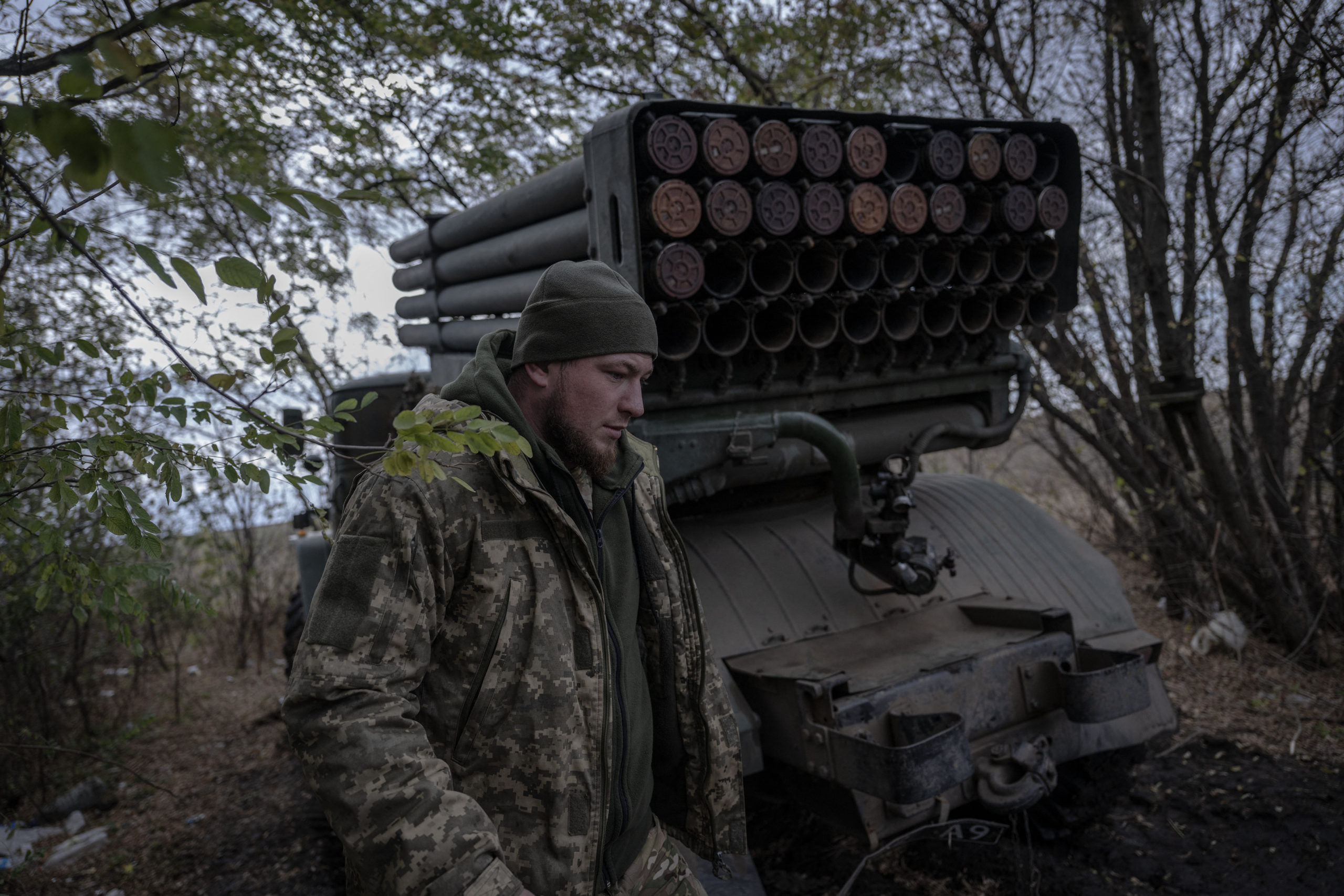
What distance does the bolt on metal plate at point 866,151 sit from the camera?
3729 mm

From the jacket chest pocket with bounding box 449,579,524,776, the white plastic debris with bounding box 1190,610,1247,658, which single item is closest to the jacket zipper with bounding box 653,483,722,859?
the jacket chest pocket with bounding box 449,579,524,776

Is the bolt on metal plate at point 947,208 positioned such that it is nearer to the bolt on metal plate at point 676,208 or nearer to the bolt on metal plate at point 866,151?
the bolt on metal plate at point 866,151

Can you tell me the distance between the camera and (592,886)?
88.1 inches

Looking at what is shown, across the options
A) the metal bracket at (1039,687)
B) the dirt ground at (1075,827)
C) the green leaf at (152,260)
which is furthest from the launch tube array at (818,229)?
the green leaf at (152,260)

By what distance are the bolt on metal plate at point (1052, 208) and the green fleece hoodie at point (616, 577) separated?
8.44 feet

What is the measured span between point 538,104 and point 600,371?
20.1ft

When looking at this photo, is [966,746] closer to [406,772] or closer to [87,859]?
[406,772]

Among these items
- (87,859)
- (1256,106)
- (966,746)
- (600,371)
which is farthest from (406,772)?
(1256,106)

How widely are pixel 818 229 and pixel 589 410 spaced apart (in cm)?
165

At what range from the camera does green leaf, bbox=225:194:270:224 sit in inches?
59.4

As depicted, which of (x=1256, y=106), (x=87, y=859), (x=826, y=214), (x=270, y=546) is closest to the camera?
(x=826, y=214)

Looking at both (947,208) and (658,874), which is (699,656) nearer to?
(658,874)

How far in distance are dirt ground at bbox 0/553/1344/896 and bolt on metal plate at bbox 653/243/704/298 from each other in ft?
6.13

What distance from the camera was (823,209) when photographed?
3672 millimetres
